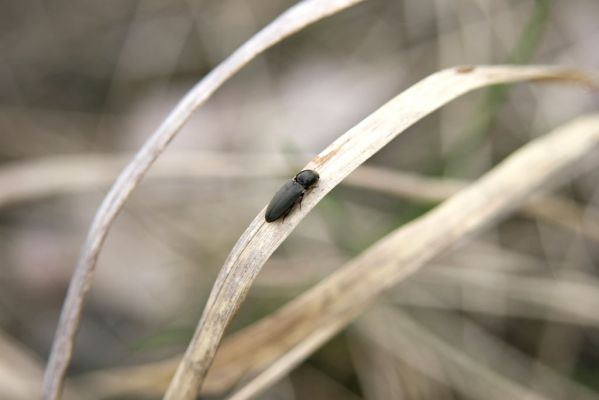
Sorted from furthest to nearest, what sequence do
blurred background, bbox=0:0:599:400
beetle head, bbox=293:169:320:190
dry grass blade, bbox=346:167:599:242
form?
blurred background, bbox=0:0:599:400 < dry grass blade, bbox=346:167:599:242 < beetle head, bbox=293:169:320:190

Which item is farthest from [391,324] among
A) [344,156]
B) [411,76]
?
[411,76]

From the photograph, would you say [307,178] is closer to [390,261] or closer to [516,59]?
[390,261]

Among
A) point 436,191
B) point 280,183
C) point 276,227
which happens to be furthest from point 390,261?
point 280,183

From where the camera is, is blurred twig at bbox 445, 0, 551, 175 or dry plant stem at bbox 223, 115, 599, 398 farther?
blurred twig at bbox 445, 0, 551, 175

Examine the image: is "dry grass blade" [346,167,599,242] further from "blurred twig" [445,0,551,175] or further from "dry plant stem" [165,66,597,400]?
"dry plant stem" [165,66,597,400]

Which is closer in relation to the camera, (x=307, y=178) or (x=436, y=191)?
(x=307, y=178)

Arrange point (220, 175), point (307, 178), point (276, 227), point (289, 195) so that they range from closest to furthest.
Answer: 1. point (276, 227)
2. point (307, 178)
3. point (289, 195)
4. point (220, 175)

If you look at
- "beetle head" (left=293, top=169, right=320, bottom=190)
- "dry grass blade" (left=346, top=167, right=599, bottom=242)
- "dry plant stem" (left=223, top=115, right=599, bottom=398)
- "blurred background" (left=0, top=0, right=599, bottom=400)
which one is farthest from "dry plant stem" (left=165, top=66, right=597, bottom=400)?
"blurred background" (left=0, top=0, right=599, bottom=400)
